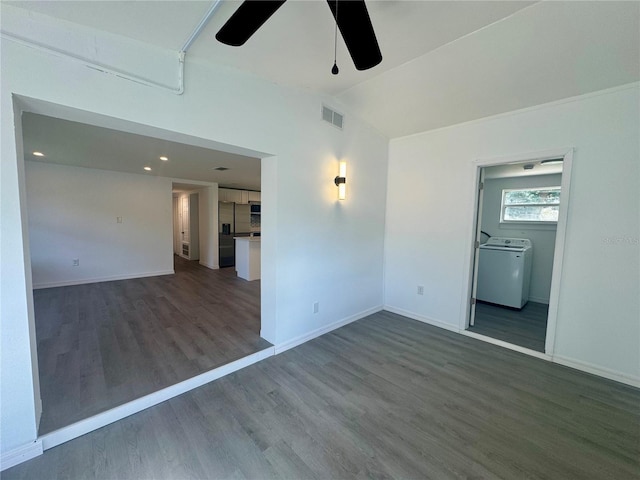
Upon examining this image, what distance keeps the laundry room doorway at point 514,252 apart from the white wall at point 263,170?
151cm

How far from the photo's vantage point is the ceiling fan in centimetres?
111

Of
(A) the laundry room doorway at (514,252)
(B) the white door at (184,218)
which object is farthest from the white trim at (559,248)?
(B) the white door at (184,218)

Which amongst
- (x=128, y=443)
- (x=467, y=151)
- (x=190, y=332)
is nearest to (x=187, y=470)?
(x=128, y=443)

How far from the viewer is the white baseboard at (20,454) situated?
4.79 feet

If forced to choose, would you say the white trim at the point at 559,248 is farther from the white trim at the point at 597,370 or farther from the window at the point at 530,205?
the window at the point at 530,205

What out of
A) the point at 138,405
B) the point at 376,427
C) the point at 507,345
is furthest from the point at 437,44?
the point at 138,405

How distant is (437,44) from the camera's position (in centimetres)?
210

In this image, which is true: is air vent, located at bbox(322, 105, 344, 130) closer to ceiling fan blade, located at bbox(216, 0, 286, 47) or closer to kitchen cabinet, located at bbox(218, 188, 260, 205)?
ceiling fan blade, located at bbox(216, 0, 286, 47)

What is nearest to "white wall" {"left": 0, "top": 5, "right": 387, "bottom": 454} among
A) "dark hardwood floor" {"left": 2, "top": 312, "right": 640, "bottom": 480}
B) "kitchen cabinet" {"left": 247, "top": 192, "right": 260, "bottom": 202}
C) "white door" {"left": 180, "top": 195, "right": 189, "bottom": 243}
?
"dark hardwood floor" {"left": 2, "top": 312, "right": 640, "bottom": 480}

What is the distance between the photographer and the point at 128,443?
1656mm

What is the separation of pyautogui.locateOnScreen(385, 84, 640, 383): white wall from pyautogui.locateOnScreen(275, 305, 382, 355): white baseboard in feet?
3.55

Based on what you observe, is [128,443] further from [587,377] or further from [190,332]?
[587,377]

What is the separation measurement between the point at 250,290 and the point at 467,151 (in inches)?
164

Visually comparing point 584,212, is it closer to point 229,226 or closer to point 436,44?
point 436,44
